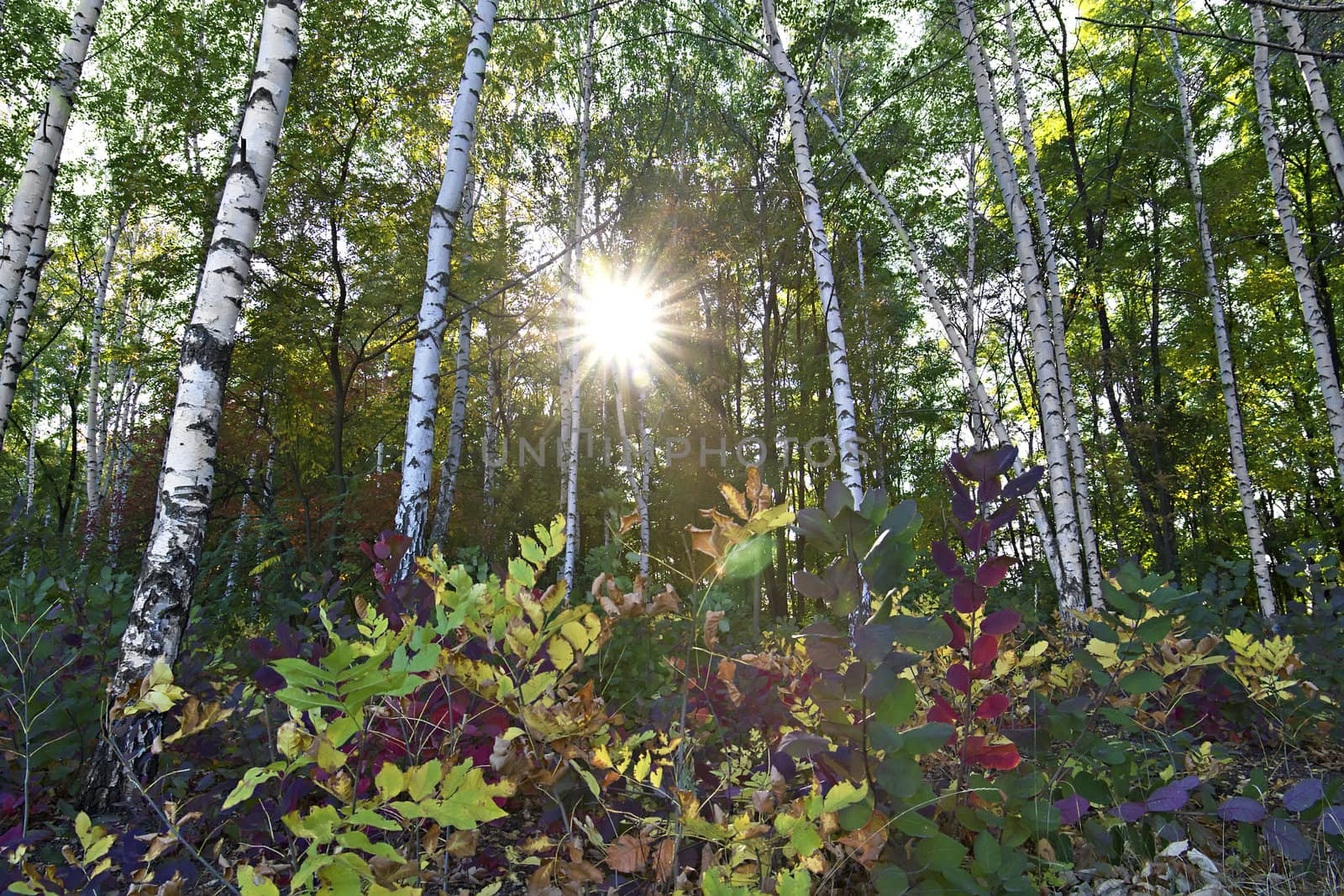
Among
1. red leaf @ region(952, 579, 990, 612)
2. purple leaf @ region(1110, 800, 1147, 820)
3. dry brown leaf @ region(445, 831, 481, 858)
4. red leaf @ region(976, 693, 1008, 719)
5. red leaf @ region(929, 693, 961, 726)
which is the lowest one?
purple leaf @ region(1110, 800, 1147, 820)

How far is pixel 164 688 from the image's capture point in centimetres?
95

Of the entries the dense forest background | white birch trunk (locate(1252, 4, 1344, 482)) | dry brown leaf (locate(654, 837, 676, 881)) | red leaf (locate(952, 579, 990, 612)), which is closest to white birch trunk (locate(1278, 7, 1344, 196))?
the dense forest background

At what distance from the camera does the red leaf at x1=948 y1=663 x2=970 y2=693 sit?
1.28m

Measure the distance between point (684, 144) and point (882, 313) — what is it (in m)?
5.35

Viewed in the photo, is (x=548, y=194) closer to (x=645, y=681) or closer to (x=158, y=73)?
(x=158, y=73)

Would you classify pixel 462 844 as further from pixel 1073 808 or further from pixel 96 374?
pixel 96 374

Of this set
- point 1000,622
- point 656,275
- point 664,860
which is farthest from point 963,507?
point 656,275

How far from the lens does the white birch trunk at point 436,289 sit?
188 inches

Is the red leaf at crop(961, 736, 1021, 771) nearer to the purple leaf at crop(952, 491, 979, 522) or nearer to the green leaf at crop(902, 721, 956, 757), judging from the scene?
the green leaf at crop(902, 721, 956, 757)

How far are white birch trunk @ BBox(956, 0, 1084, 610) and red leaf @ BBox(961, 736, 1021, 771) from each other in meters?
5.17

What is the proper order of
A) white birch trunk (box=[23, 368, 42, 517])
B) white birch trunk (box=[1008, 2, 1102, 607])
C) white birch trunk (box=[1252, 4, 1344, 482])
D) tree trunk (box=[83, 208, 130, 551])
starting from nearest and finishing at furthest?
1. white birch trunk (box=[1252, 4, 1344, 482])
2. white birch trunk (box=[1008, 2, 1102, 607])
3. tree trunk (box=[83, 208, 130, 551])
4. white birch trunk (box=[23, 368, 42, 517])

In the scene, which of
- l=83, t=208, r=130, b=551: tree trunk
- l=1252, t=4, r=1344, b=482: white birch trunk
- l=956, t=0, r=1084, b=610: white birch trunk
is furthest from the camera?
l=83, t=208, r=130, b=551: tree trunk

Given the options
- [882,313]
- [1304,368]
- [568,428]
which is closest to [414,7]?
[568,428]

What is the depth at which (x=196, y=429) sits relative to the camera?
9.25 feet
